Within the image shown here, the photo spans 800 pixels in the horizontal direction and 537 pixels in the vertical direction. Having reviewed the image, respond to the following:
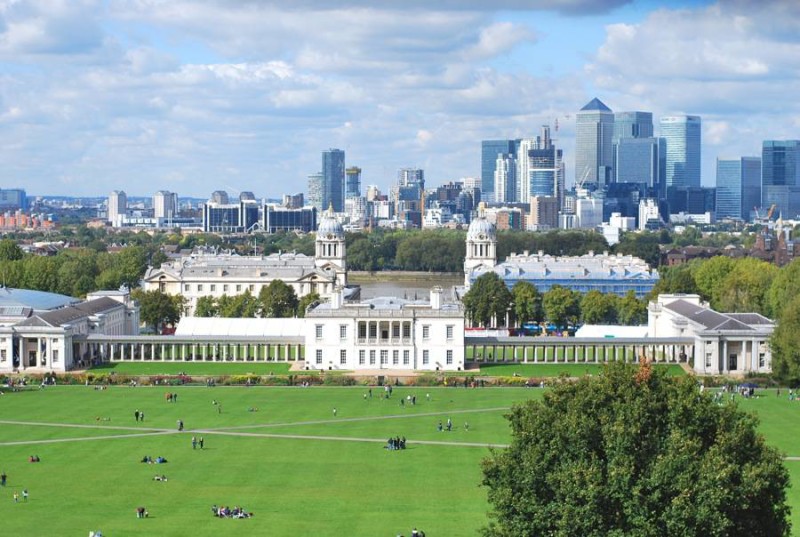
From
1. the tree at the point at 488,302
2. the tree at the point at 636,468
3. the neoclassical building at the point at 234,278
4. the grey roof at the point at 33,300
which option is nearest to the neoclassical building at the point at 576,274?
the tree at the point at 488,302

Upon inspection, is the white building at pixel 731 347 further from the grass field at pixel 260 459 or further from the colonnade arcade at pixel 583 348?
the grass field at pixel 260 459

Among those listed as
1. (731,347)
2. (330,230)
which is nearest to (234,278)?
(330,230)

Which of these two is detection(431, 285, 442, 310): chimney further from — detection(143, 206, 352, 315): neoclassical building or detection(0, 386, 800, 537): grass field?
detection(143, 206, 352, 315): neoclassical building

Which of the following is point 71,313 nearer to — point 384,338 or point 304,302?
point 384,338

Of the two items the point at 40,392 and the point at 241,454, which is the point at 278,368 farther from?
the point at 241,454

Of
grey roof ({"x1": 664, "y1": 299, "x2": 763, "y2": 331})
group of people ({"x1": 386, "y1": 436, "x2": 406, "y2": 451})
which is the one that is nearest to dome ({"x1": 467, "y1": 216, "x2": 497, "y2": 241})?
grey roof ({"x1": 664, "y1": 299, "x2": 763, "y2": 331})

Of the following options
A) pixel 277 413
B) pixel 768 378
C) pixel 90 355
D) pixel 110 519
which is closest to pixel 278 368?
pixel 90 355
